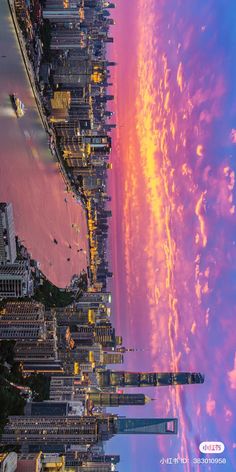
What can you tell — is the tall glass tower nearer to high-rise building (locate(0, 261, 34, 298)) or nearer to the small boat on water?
high-rise building (locate(0, 261, 34, 298))

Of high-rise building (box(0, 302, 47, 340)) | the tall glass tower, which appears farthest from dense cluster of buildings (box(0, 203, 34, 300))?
→ the tall glass tower

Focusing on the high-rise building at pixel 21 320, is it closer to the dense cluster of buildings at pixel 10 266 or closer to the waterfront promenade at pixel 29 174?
the waterfront promenade at pixel 29 174

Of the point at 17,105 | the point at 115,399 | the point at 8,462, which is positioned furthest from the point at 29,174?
the point at 115,399

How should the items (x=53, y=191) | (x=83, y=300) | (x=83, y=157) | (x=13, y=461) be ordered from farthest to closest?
1. (x=83, y=300)
2. (x=83, y=157)
3. (x=53, y=191)
4. (x=13, y=461)

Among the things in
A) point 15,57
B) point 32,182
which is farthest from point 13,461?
point 15,57

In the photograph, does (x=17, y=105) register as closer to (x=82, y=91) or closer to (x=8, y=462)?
(x=8, y=462)

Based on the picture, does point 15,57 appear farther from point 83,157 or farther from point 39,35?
point 83,157
